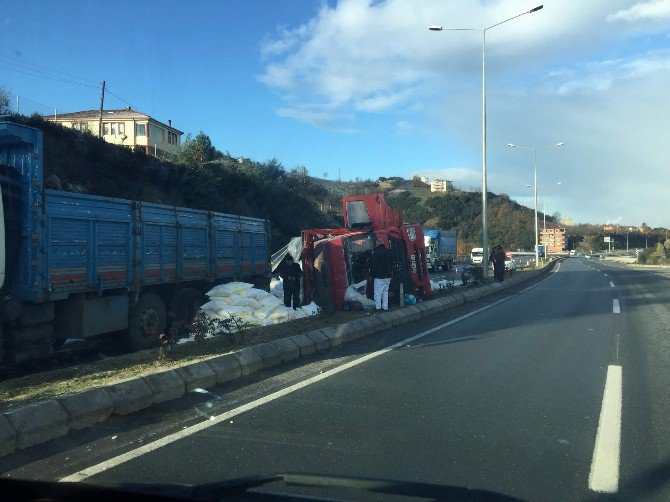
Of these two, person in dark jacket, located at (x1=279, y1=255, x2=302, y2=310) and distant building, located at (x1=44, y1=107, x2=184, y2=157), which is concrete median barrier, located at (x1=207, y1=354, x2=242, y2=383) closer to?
person in dark jacket, located at (x1=279, y1=255, x2=302, y2=310)

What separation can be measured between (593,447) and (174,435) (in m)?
3.59

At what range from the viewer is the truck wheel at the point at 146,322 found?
35.8 ft

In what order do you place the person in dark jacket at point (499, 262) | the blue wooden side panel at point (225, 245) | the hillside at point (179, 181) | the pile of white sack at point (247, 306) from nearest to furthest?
the pile of white sack at point (247, 306), the blue wooden side panel at point (225, 245), the hillside at point (179, 181), the person in dark jacket at point (499, 262)

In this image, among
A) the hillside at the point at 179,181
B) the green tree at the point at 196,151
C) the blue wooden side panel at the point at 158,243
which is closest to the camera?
the blue wooden side panel at the point at 158,243

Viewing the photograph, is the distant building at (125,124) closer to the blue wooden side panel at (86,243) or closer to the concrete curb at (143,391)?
the blue wooden side panel at (86,243)

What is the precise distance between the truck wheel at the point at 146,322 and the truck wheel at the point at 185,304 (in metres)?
0.51

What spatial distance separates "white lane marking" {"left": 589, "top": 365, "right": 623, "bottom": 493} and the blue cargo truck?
7.28 m

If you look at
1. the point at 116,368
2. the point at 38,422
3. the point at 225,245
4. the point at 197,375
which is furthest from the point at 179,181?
the point at 38,422

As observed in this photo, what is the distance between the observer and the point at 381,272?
14344 mm

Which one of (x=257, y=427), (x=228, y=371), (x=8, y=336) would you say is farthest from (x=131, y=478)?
(x=8, y=336)

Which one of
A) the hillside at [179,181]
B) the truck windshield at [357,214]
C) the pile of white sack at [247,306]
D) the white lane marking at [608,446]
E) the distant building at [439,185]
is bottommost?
the white lane marking at [608,446]

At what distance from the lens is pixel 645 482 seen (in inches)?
173

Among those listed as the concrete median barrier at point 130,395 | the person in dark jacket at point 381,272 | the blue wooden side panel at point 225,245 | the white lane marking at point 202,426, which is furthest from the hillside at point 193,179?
the concrete median barrier at point 130,395

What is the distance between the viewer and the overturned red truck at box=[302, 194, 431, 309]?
15477mm
